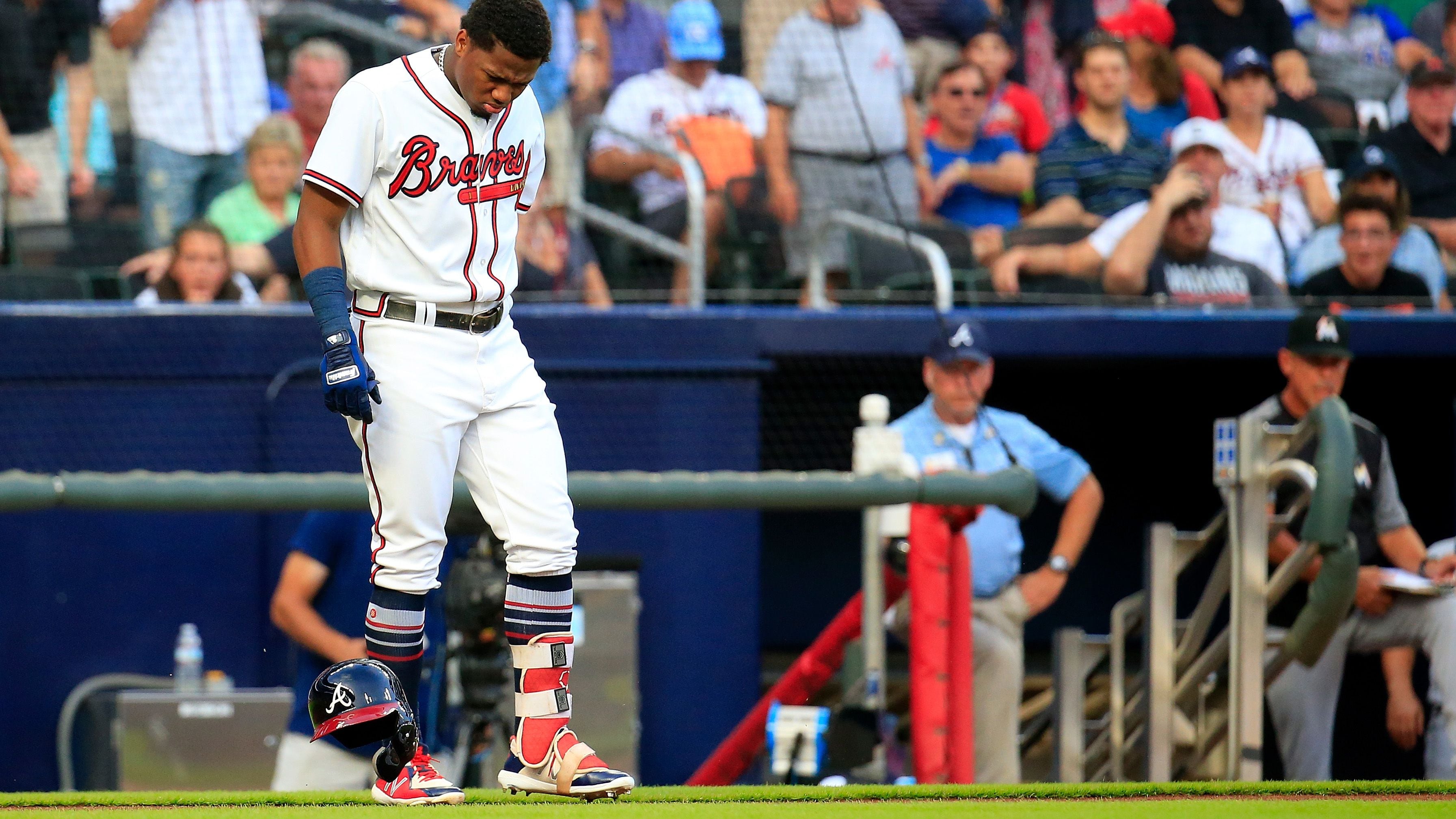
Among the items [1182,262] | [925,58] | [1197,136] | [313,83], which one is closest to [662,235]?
[313,83]

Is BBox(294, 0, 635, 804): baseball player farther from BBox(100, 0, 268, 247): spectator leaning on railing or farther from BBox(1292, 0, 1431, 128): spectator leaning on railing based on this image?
BBox(1292, 0, 1431, 128): spectator leaning on railing

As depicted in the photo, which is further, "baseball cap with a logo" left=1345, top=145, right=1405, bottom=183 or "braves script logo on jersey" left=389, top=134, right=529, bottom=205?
"baseball cap with a logo" left=1345, top=145, right=1405, bottom=183

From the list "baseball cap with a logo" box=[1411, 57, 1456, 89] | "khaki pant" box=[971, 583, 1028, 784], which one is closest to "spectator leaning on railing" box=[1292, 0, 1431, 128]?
"baseball cap with a logo" box=[1411, 57, 1456, 89]

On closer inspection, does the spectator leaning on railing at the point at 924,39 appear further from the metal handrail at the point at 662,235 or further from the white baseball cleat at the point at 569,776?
the white baseball cleat at the point at 569,776

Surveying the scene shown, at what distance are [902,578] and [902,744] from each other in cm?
203

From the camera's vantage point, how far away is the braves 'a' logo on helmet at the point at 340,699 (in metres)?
3.25

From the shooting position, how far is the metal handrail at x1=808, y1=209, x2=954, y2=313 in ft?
22.6

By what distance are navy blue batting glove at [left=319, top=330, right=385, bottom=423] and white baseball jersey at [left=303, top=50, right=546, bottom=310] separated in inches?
7.5

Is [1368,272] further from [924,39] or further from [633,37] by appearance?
[633,37]

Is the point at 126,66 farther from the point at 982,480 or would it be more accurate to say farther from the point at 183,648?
the point at 982,480

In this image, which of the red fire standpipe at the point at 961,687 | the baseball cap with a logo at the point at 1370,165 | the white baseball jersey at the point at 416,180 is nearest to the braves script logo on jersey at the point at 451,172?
the white baseball jersey at the point at 416,180

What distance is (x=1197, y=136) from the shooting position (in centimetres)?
Result: 772

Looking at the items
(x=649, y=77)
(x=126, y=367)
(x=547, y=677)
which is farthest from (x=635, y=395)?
(x=547, y=677)

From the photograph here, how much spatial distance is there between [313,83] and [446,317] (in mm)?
4212
